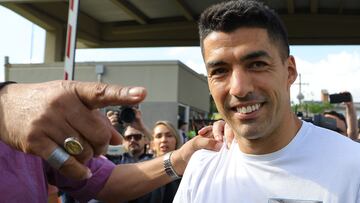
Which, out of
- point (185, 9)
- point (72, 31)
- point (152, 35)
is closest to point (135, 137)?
point (72, 31)

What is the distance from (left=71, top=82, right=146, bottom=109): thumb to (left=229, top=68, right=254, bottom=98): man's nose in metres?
1.05

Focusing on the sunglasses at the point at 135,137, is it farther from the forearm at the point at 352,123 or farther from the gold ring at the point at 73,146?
the gold ring at the point at 73,146

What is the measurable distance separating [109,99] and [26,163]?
3.52ft

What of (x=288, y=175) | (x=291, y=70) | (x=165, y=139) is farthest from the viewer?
(x=165, y=139)

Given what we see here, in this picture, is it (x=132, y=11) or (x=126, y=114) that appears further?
(x=132, y=11)

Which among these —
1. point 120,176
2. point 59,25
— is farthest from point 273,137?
point 59,25

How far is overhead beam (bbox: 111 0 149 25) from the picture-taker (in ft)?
42.8

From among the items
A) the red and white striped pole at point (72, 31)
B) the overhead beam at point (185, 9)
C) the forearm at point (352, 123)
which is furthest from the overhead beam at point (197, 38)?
the red and white striped pole at point (72, 31)

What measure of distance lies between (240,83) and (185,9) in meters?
11.6

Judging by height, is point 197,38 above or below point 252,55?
above

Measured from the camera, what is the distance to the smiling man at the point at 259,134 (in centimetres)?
196

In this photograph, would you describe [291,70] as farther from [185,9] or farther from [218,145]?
[185,9]

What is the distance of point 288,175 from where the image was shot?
1991 mm

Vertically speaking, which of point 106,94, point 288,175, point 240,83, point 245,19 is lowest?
point 288,175
